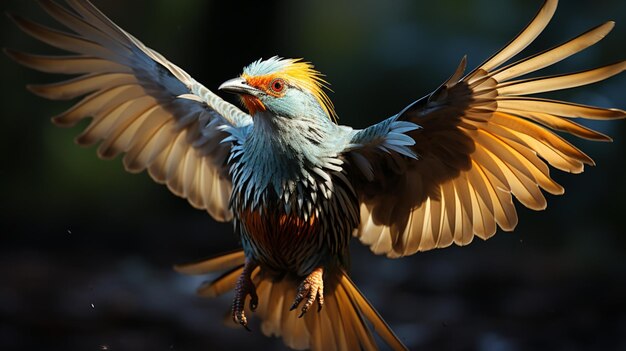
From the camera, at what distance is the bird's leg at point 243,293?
10.2 ft

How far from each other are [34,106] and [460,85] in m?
3.33

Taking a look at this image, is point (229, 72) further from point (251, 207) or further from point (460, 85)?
point (460, 85)

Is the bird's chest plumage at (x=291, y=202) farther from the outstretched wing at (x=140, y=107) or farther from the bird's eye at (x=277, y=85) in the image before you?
the outstretched wing at (x=140, y=107)

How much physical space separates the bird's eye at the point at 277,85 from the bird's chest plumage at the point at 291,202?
0.20 meters

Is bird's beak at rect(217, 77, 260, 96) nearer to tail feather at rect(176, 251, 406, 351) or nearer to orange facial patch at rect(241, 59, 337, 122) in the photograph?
orange facial patch at rect(241, 59, 337, 122)

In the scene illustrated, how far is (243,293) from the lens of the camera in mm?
3168

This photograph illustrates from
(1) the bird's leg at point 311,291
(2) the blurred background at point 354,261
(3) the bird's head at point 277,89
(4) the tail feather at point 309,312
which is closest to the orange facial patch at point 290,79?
(3) the bird's head at point 277,89

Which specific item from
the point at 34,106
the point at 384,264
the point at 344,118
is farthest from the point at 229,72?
the point at 384,264

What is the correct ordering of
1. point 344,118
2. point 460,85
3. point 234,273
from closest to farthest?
1. point 460,85
2. point 234,273
3. point 344,118

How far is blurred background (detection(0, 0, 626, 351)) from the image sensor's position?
4930 millimetres

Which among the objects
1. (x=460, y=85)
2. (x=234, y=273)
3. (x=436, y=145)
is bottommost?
(x=234, y=273)

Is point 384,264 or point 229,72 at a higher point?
point 229,72

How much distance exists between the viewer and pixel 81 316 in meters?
5.18

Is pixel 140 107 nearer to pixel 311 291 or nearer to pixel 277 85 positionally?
pixel 277 85
